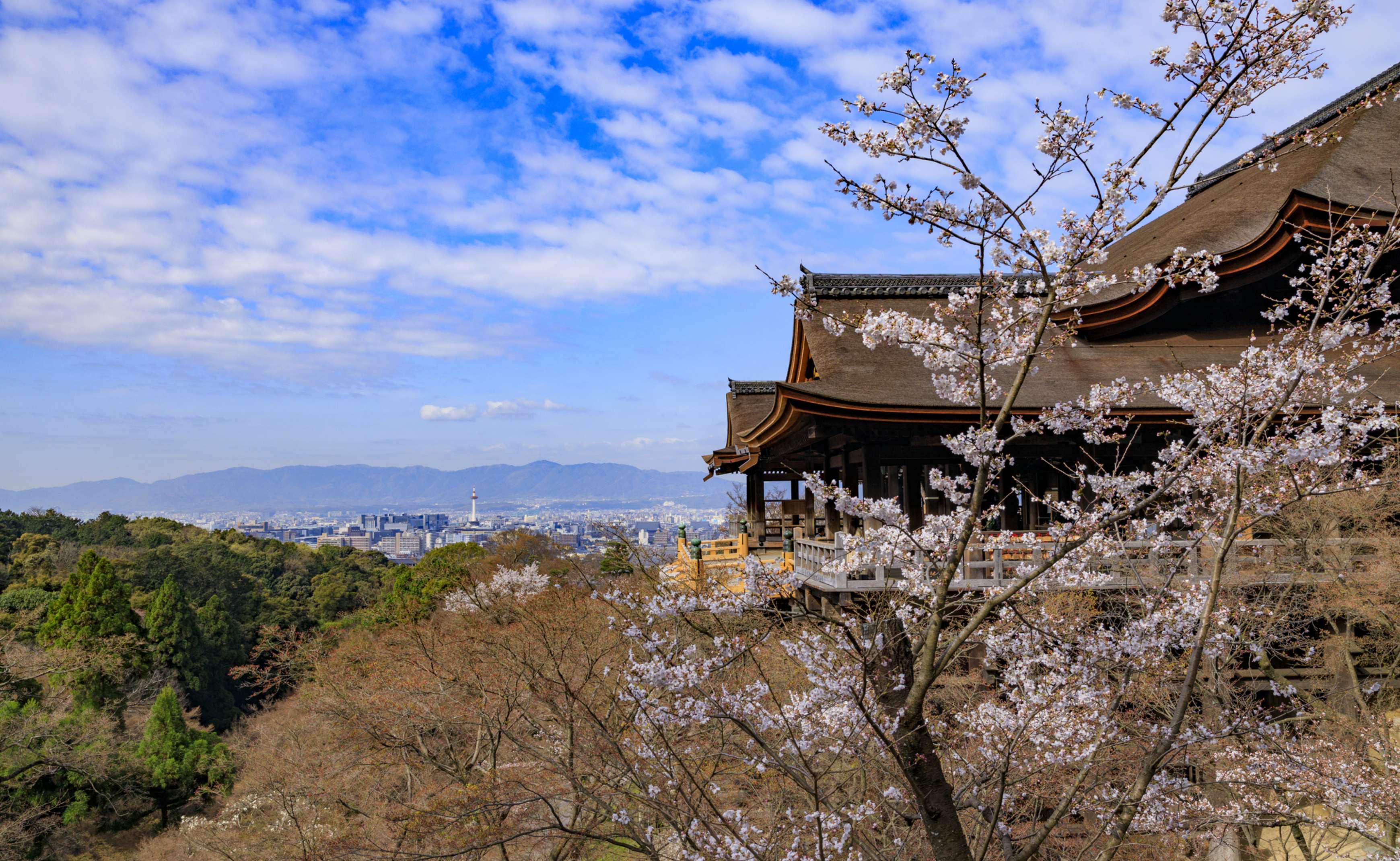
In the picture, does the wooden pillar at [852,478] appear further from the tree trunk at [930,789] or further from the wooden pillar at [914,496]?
the tree trunk at [930,789]

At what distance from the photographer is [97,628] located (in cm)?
2441

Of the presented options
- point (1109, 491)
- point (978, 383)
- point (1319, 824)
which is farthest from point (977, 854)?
point (1319, 824)

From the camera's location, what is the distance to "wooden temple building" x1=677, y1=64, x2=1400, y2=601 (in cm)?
965

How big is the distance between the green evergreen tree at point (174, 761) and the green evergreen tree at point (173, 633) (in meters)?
5.35

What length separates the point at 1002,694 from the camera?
8250 mm

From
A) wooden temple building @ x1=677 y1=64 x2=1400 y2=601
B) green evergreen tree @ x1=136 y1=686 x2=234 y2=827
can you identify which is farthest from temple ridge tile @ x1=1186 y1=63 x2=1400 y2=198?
green evergreen tree @ x1=136 y1=686 x2=234 y2=827

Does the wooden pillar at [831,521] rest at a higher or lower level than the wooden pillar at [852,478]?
lower

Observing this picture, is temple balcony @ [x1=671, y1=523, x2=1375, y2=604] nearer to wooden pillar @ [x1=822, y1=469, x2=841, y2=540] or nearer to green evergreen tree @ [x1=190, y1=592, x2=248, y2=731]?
wooden pillar @ [x1=822, y1=469, x2=841, y2=540]

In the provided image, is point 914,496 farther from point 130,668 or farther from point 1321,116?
point 130,668

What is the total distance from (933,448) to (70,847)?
2007 centimetres

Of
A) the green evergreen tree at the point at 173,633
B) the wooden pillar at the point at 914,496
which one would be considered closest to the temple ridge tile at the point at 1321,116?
the wooden pillar at the point at 914,496

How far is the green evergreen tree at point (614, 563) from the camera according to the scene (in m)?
10.8

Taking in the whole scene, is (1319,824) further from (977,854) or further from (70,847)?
(70,847)

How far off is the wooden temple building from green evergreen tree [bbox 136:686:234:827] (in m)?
15.3
